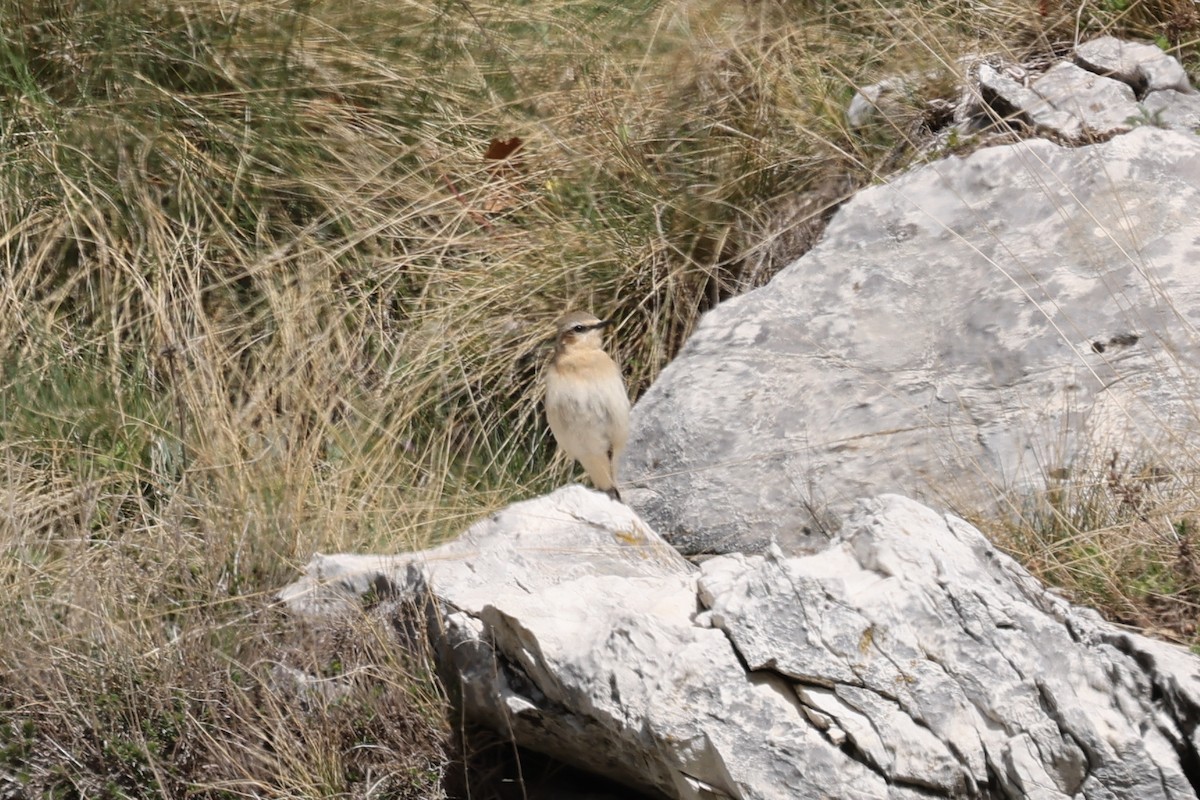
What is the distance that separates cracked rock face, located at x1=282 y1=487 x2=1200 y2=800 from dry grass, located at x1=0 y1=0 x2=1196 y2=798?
1501 millimetres

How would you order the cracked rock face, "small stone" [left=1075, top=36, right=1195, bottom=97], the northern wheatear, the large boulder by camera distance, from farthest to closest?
1. "small stone" [left=1075, top=36, right=1195, bottom=97]
2. the northern wheatear
3. the large boulder
4. the cracked rock face

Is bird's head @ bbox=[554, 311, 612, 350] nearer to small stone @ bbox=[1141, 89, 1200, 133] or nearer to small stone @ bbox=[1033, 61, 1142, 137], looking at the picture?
small stone @ bbox=[1033, 61, 1142, 137]

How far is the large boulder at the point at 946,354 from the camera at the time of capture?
4.20 metres

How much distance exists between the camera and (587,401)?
4.91 m

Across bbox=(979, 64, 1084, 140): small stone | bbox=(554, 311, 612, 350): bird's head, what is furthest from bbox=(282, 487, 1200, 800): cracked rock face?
bbox=(979, 64, 1084, 140): small stone

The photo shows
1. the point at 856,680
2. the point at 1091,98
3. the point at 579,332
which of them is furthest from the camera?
the point at 1091,98

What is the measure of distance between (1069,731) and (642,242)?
11.2ft

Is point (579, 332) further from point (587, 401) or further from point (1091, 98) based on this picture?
point (1091, 98)

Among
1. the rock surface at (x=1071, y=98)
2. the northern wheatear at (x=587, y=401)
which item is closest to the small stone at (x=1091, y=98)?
the rock surface at (x=1071, y=98)

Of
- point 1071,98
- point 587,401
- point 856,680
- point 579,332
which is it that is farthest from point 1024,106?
point 856,680

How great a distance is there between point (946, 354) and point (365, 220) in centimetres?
250

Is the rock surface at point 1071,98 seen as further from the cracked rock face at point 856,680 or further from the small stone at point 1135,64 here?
the cracked rock face at point 856,680

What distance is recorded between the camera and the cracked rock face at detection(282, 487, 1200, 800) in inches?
108

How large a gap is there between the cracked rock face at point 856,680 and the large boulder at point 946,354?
37.2 inches
